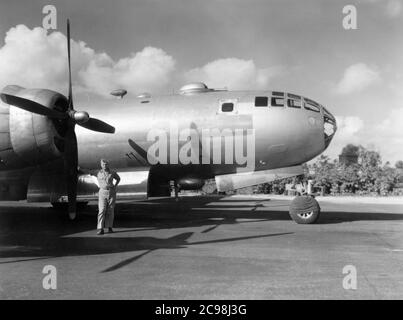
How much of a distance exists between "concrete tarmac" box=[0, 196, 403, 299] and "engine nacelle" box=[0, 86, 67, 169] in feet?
6.52

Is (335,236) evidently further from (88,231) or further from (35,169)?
(35,169)

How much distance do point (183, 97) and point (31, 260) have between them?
27.3ft

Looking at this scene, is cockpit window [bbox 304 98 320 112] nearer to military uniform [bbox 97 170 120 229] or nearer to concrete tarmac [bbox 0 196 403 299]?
concrete tarmac [bbox 0 196 403 299]

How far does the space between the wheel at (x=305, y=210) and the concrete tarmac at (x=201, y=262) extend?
66 centimetres

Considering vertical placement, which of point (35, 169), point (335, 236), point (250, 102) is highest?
point (250, 102)

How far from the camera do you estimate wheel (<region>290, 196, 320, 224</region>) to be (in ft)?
41.1

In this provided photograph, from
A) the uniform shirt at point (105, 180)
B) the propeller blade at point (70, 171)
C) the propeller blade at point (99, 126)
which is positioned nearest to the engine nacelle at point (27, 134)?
the propeller blade at point (70, 171)

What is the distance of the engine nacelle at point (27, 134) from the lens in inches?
432

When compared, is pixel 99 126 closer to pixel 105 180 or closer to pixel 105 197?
pixel 105 180

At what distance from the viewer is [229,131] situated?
1293 centimetres

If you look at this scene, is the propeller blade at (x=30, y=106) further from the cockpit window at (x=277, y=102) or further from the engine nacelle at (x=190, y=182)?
the cockpit window at (x=277, y=102)

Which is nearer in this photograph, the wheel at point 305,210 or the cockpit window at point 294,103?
the wheel at point 305,210

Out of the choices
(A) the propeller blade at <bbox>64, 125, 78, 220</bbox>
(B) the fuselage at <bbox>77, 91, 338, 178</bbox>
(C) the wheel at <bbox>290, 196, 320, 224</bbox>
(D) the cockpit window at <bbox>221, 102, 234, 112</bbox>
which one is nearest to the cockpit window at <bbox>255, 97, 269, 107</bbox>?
(B) the fuselage at <bbox>77, 91, 338, 178</bbox>
